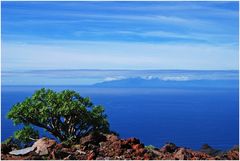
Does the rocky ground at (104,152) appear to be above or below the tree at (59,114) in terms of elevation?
below

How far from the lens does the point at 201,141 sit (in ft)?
378

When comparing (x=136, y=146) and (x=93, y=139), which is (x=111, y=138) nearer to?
(x=93, y=139)

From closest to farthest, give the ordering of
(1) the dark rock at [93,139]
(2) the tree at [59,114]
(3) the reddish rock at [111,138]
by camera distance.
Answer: (3) the reddish rock at [111,138], (1) the dark rock at [93,139], (2) the tree at [59,114]

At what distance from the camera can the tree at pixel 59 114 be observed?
71.1ft

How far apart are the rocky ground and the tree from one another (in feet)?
8.50

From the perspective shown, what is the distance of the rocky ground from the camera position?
17.1m

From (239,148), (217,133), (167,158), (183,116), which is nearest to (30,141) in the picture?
(167,158)

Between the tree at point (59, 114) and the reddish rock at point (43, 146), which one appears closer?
the reddish rock at point (43, 146)

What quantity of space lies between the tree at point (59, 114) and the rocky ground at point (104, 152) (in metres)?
2.59

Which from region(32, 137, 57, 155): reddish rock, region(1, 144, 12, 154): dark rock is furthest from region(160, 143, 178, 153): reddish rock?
region(1, 144, 12, 154): dark rock

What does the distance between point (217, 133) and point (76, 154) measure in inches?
4810

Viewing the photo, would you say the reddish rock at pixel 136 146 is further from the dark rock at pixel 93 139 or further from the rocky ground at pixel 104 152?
the dark rock at pixel 93 139

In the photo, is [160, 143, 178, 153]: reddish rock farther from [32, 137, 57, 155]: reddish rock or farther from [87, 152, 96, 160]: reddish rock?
[32, 137, 57, 155]: reddish rock

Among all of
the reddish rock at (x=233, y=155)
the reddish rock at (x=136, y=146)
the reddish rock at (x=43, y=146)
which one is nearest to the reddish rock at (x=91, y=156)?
the reddish rock at (x=43, y=146)
